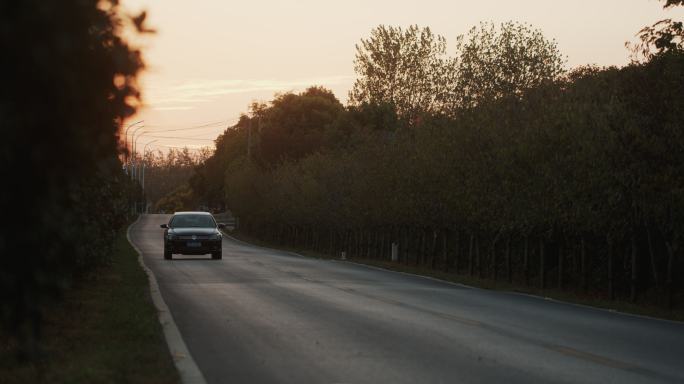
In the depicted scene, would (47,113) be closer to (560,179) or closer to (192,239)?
(560,179)

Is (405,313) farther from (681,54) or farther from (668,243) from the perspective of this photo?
(681,54)

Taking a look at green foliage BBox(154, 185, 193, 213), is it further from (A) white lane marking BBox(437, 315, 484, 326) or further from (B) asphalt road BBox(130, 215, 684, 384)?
(A) white lane marking BBox(437, 315, 484, 326)

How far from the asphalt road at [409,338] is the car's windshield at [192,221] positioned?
12.4 metres

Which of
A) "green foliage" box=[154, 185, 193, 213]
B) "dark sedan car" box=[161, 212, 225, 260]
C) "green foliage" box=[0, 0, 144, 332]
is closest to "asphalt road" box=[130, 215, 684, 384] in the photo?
"green foliage" box=[0, 0, 144, 332]

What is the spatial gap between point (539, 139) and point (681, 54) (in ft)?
15.4

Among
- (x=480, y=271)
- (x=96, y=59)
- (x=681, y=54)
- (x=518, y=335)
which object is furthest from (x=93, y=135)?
(x=480, y=271)

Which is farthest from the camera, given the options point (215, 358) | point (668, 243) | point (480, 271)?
point (480, 271)

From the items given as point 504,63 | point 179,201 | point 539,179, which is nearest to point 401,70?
point 504,63

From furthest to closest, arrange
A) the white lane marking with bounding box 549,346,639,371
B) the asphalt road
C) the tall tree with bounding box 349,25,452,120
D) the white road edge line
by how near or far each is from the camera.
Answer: the tall tree with bounding box 349,25,452,120
the white lane marking with bounding box 549,346,639,371
the asphalt road
the white road edge line

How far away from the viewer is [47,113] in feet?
15.7

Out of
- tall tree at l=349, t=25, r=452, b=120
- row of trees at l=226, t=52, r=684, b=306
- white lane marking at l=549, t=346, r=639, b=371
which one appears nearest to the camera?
white lane marking at l=549, t=346, r=639, b=371

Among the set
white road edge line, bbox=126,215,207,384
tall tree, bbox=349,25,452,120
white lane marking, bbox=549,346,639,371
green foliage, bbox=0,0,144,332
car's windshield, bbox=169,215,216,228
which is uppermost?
tall tree, bbox=349,25,452,120

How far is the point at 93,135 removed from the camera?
580 cm

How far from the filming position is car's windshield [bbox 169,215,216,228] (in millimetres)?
29766
